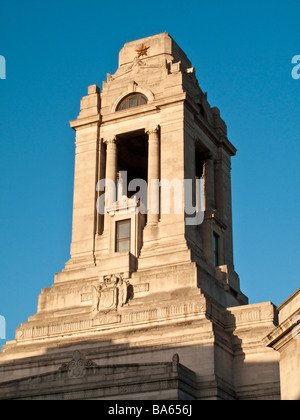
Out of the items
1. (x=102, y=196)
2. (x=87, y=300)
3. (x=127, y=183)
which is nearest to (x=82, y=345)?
(x=87, y=300)

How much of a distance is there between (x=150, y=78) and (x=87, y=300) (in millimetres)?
17460

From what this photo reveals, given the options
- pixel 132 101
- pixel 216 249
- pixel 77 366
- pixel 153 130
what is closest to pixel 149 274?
pixel 216 249

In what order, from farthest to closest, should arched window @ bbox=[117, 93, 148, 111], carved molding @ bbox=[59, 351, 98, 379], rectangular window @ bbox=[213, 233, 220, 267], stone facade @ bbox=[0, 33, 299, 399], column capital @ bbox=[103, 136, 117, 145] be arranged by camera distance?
arched window @ bbox=[117, 93, 148, 111], column capital @ bbox=[103, 136, 117, 145], rectangular window @ bbox=[213, 233, 220, 267], stone facade @ bbox=[0, 33, 299, 399], carved molding @ bbox=[59, 351, 98, 379]

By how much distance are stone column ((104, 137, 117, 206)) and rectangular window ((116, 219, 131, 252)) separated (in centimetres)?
266

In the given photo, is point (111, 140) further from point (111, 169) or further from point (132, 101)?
point (132, 101)

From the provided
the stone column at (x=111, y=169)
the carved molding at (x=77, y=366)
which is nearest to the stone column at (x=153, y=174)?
the stone column at (x=111, y=169)

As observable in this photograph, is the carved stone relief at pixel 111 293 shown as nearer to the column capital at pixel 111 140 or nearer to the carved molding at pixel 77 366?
the carved molding at pixel 77 366

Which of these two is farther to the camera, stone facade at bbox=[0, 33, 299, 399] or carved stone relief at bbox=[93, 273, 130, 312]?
carved stone relief at bbox=[93, 273, 130, 312]

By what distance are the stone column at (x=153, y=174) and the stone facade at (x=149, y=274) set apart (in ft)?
0.25

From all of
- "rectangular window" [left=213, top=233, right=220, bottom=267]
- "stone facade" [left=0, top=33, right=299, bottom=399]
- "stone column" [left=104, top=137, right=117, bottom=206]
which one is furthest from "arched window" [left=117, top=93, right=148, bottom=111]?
"rectangular window" [left=213, top=233, right=220, bottom=267]

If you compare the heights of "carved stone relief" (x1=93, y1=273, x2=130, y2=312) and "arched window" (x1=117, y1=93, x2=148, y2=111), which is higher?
"arched window" (x1=117, y1=93, x2=148, y2=111)

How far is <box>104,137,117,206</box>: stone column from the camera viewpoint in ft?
213

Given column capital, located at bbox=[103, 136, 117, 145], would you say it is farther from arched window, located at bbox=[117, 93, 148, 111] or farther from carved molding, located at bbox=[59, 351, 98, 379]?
carved molding, located at bbox=[59, 351, 98, 379]
